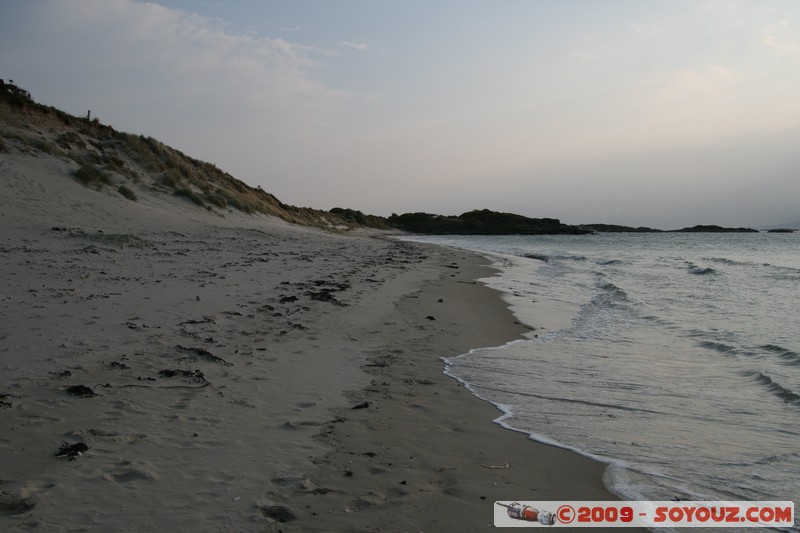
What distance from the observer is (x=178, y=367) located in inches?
185

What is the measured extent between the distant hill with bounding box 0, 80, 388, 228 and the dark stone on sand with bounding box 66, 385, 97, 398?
51.7ft

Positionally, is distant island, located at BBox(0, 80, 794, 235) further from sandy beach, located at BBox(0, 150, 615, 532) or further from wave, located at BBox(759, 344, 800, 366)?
wave, located at BBox(759, 344, 800, 366)

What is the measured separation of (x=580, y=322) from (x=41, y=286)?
320 inches

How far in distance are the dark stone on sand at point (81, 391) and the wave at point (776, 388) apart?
6.05m

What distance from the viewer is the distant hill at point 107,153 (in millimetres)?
18203

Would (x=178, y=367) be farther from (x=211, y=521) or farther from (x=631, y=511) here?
(x=631, y=511)

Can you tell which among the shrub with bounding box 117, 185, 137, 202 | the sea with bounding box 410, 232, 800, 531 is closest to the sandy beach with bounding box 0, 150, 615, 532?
the sea with bounding box 410, 232, 800, 531

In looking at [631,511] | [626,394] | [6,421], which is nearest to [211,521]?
[6,421]

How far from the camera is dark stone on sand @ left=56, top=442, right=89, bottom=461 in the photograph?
2990 millimetres

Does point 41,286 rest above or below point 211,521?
above

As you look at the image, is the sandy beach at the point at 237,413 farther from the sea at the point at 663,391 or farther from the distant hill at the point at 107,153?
the distant hill at the point at 107,153

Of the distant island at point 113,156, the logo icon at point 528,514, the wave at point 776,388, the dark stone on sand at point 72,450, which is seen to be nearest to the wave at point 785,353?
the wave at point 776,388

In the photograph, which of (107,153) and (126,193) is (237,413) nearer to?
(126,193)

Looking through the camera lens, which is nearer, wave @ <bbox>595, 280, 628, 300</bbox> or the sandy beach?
the sandy beach
